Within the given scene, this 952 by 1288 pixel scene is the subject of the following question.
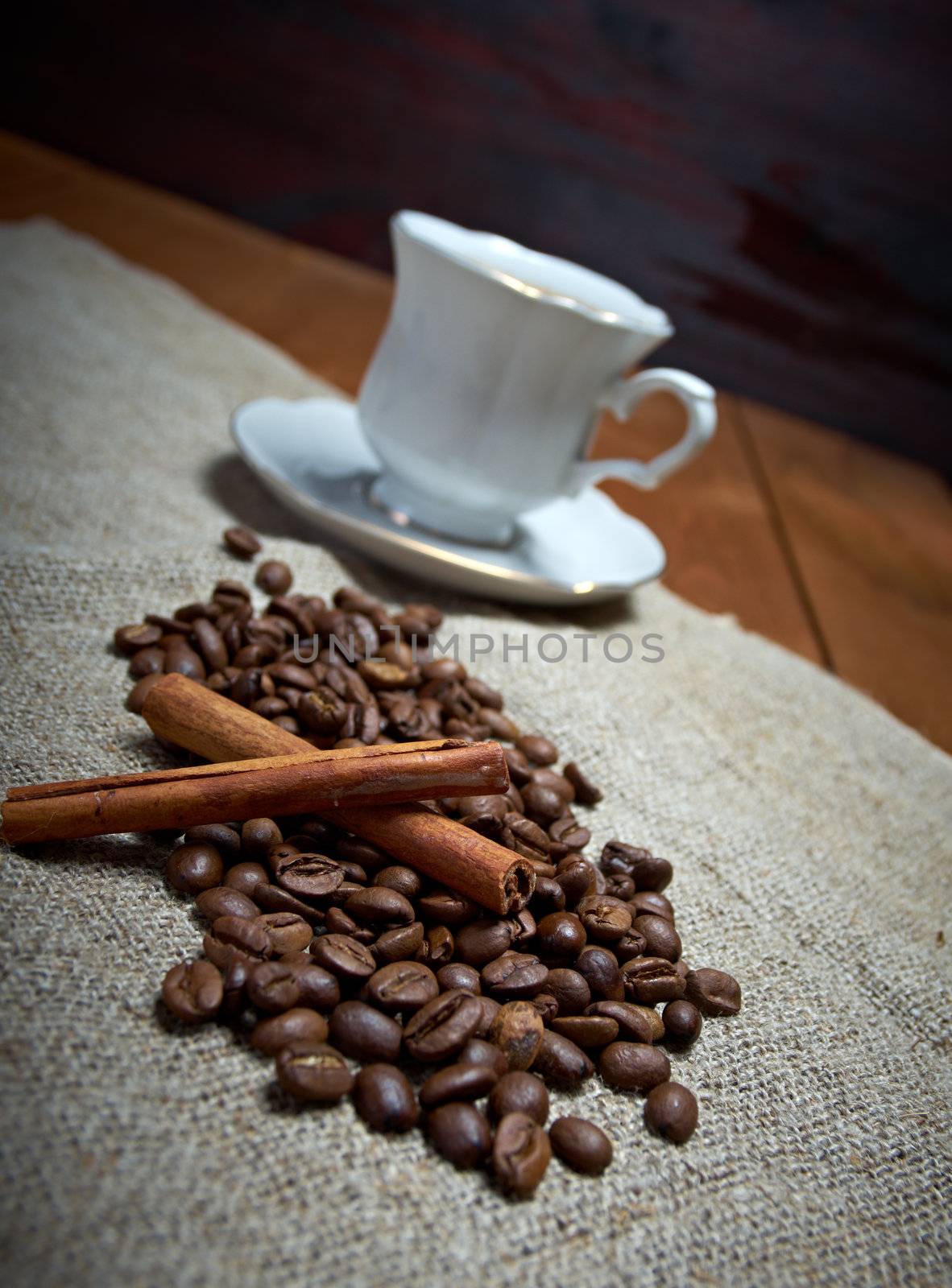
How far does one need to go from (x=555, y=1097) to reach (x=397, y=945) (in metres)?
0.15

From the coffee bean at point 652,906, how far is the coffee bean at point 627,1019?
111 mm

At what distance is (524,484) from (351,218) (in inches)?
71.0

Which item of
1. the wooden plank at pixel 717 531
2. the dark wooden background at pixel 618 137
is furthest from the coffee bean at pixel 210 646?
the dark wooden background at pixel 618 137

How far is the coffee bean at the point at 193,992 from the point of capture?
2.24ft

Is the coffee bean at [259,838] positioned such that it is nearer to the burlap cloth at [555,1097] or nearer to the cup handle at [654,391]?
the burlap cloth at [555,1097]

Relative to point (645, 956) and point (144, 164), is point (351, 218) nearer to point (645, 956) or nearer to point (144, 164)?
point (144, 164)

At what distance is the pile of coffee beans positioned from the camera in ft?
2.27

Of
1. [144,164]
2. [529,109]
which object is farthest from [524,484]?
[144,164]

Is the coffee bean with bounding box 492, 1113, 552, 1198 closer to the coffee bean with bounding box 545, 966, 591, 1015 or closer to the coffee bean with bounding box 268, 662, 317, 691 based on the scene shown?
the coffee bean with bounding box 545, 966, 591, 1015

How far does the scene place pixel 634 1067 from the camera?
76cm

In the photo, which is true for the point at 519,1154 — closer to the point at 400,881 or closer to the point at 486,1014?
the point at 486,1014

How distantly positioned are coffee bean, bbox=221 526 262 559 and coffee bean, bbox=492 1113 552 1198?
747 mm

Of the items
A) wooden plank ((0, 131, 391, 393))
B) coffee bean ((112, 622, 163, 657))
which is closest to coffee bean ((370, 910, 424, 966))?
coffee bean ((112, 622, 163, 657))

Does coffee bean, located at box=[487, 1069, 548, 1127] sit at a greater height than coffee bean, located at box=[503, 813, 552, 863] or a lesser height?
lesser
